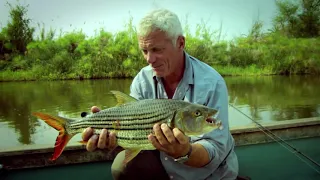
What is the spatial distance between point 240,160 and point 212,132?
5.43ft

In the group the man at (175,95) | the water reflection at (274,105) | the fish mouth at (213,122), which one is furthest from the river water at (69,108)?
the fish mouth at (213,122)

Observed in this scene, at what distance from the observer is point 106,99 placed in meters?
9.62

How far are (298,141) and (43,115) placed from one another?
3286 mm

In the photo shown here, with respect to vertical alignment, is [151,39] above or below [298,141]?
above

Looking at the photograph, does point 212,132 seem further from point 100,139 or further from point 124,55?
point 124,55

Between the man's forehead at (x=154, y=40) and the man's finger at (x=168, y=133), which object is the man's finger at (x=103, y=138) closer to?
the man's finger at (x=168, y=133)

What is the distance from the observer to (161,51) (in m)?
2.07

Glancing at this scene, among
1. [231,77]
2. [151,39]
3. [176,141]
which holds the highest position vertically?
[151,39]

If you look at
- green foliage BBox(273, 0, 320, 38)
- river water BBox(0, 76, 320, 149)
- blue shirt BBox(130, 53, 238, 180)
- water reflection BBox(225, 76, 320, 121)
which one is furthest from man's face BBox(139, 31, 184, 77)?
green foliage BBox(273, 0, 320, 38)

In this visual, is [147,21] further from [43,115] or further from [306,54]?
[306,54]

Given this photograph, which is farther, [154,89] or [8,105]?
[8,105]

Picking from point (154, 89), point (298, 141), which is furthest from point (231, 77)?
point (154, 89)

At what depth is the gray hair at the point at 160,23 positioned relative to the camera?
6.57 ft

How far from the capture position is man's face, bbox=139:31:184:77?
2031mm
